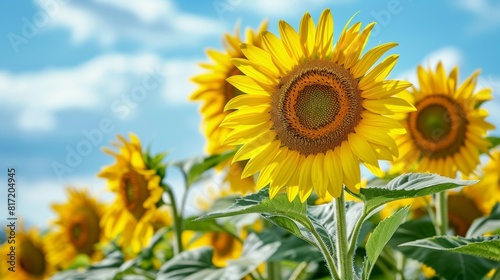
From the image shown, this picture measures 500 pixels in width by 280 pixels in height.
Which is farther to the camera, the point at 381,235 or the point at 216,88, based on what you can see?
the point at 216,88

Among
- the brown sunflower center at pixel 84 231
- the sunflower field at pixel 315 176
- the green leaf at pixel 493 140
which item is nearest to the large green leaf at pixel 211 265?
the sunflower field at pixel 315 176

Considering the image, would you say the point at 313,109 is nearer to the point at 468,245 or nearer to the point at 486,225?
the point at 468,245

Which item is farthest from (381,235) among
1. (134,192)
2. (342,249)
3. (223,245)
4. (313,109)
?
(223,245)

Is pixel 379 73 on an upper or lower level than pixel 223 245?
upper

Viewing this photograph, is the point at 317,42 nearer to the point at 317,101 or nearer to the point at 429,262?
the point at 317,101

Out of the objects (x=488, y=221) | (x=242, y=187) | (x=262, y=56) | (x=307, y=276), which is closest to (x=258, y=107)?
(x=262, y=56)

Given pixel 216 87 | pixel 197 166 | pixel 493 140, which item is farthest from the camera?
pixel 216 87

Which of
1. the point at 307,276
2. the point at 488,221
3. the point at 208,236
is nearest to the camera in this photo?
the point at 488,221
